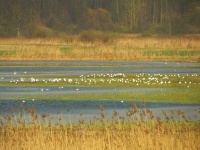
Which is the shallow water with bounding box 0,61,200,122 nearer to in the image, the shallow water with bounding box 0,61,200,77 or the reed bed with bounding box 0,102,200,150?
the shallow water with bounding box 0,61,200,77

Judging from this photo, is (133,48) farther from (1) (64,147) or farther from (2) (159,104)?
(1) (64,147)

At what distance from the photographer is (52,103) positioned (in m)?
25.0

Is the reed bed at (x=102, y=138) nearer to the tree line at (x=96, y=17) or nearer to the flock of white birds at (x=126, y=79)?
the flock of white birds at (x=126, y=79)

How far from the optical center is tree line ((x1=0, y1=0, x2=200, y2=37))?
274 ft

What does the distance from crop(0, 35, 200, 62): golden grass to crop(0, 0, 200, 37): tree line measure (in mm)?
9702

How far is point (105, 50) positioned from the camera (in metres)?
55.7

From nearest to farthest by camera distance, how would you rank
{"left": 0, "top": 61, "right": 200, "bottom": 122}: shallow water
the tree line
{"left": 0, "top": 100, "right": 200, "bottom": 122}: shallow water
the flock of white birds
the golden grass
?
{"left": 0, "top": 100, "right": 200, "bottom": 122}: shallow water, {"left": 0, "top": 61, "right": 200, "bottom": 122}: shallow water, the flock of white birds, the golden grass, the tree line

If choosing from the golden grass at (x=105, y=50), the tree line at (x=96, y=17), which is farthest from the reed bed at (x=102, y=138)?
the tree line at (x=96, y=17)

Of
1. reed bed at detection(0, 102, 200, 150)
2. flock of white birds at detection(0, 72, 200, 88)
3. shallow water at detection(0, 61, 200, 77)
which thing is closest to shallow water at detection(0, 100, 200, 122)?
reed bed at detection(0, 102, 200, 150)

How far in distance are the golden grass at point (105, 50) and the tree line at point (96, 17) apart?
9.70 metres

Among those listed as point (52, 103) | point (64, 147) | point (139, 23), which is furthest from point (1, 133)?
point (139, 23)

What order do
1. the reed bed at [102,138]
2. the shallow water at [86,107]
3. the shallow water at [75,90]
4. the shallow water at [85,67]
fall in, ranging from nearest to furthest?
the reed bed at [102,138]
the shallow water at [86,107]
the shallow water at [75,90]
the shallow water at [85,67]

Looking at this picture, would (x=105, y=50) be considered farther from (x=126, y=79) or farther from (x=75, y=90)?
(x=75, y=90)

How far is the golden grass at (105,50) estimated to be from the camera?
5309 cm
